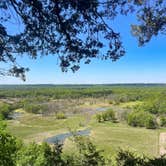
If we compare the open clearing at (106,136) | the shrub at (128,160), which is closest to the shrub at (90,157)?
the shrub at (128,160)

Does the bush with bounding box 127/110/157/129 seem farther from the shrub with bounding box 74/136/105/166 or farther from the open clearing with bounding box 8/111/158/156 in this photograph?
the shrub with bounding box 74/136/105/166

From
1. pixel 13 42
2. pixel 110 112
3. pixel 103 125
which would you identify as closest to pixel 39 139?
pixel 103 125

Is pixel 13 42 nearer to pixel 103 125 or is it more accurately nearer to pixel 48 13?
pixel 48 13

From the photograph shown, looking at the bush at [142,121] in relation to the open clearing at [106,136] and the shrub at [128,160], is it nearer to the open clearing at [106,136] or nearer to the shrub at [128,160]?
the open clearing at [106,136]

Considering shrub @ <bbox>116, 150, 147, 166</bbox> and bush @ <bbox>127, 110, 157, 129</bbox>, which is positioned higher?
shrub @ <bbox>116, 150, 147, 166</bbox>

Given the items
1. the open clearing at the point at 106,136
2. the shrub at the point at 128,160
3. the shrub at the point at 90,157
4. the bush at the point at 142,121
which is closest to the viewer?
the shrub at the point at 128,160

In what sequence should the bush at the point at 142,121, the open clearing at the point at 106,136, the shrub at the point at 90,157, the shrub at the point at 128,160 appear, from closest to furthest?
the shrub at the point at 128,160
the shrub at the point at 90,157
the open clearing at the point at 106,136
the bush at the point at 142,121

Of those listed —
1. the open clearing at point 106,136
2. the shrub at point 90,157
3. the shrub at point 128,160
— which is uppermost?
the shrub at point 128,160

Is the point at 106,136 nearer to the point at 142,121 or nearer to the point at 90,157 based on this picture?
the point at 142,121

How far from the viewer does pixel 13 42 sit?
7.96 metres

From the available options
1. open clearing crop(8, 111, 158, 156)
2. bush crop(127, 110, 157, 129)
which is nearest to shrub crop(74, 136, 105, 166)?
open clearing crop(8, 111, 158, 156)

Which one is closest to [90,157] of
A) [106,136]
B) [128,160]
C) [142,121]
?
[128,160]

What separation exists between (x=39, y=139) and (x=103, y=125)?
1906cm

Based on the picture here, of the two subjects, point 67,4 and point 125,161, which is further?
point 125,161
